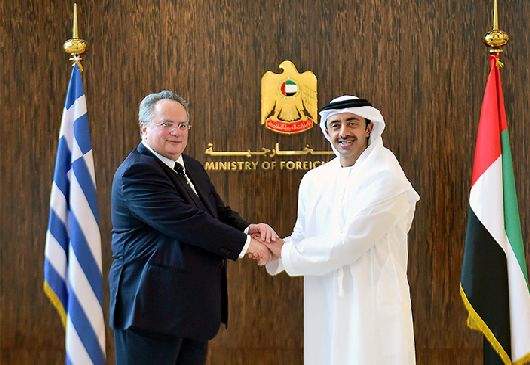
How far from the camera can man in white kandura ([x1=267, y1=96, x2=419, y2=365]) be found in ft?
8.74

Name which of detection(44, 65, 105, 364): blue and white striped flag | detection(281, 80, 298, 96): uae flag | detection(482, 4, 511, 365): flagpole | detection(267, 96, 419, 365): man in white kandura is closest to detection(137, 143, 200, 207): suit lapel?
detection(267, 96, 419, 365): man in white kandura

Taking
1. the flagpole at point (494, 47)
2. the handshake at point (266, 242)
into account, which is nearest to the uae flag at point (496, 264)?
the flagpole at point (494, 47)

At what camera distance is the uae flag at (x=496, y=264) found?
3078 millimetres

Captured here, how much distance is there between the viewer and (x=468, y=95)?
3502mm

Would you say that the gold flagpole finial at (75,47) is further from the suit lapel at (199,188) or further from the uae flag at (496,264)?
the uae flag at (496,264)

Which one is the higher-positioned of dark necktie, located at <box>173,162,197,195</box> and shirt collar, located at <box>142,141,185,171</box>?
shirt collar, located at <box>142,141,185,171</box>

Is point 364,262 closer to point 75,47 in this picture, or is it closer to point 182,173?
point 182,173

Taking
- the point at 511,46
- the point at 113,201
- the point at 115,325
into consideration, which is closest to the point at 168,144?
the point at 113,201

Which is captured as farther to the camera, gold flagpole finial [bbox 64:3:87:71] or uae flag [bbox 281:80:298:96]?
uae flag [bbox 281:80:298:96]

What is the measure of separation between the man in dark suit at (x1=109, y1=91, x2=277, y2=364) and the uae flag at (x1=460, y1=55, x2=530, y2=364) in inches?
44.3

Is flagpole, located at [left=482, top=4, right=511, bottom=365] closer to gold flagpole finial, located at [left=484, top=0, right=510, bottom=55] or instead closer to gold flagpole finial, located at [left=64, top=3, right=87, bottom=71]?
gold flagpole finial, located at [left=484, top=0, right=510, bottom=55]

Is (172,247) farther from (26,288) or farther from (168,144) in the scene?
(26,288)

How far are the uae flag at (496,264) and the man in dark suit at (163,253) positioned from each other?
3.69ft

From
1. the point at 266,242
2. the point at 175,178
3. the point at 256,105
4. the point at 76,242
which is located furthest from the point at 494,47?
the point at 76,242
